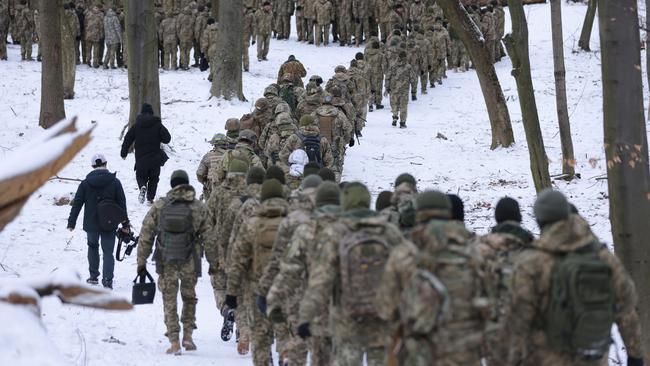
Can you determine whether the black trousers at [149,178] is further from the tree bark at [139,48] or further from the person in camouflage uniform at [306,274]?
the person in camouflage uniform at [306,274]

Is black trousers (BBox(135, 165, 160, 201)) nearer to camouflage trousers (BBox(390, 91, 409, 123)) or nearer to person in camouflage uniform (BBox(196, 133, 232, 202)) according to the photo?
person in camouflage uniform (BBox(196, 133, 232, 202))

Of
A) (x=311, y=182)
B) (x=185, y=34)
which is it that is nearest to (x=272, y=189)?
(x=311, y=182)

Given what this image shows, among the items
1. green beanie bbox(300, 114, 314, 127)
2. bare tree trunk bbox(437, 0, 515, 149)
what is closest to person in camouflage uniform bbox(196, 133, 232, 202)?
green beanie bbox(300, 114, 314, 127)

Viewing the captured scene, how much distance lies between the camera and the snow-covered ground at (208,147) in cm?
1095

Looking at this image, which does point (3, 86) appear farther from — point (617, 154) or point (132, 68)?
point (617, 154)

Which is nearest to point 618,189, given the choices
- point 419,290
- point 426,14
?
point 419,290

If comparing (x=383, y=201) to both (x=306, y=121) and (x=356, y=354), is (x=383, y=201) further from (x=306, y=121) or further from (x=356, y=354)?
(x=306, y=121)

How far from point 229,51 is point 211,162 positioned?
412 inches

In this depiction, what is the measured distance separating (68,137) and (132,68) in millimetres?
16776

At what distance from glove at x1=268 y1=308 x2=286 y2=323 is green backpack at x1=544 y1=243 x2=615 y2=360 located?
2.53m

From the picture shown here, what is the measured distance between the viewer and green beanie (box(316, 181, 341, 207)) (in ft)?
26.1

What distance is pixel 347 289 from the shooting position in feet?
22.5

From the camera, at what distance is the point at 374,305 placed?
269 inches

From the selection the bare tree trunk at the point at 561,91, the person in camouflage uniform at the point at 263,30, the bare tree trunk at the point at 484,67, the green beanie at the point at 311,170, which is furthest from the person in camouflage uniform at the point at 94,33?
the green beanie at the point at 311,170
